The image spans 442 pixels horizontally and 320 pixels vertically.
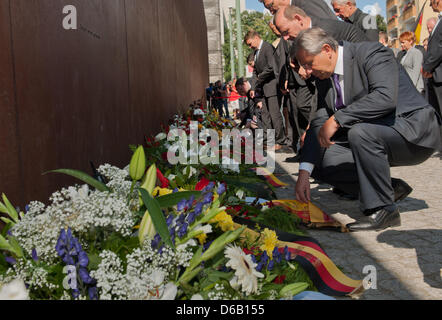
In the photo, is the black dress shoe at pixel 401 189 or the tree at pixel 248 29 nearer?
the black dress shoe at pixel 401 189

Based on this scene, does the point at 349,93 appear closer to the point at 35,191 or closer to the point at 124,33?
the point at 124,33

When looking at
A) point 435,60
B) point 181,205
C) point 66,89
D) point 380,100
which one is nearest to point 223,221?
point 181,205

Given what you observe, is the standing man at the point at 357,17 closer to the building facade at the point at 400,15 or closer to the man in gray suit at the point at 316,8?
the man in gray suit at the point at 316,8

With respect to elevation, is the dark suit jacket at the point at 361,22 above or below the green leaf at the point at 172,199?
above

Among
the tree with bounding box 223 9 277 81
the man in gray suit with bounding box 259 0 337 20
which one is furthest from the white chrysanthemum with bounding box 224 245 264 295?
the tree with bounding box 223 9 277 81

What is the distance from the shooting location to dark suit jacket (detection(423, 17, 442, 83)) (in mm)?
6508

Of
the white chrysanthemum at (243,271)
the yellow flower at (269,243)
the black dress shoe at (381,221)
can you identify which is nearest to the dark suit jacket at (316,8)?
the black dress shoe at (381,221)

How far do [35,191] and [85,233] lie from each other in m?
0.66

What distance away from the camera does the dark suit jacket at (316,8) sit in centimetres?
543

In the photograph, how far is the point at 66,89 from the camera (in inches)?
100

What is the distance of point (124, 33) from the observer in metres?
3.84

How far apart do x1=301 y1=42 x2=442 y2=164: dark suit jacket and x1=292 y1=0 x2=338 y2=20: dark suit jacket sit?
6.03 ft

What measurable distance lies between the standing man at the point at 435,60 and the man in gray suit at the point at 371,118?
10.4 feet
